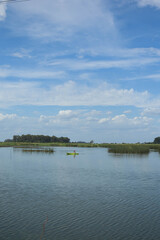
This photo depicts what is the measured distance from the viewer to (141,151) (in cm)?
8012

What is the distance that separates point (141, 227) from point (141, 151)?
6734 centimetres

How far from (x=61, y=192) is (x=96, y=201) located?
4.33 metres

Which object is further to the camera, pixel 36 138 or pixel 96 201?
pixel 36 138

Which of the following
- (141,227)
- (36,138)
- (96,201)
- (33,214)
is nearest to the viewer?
(141,227)

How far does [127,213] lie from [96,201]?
357 cm

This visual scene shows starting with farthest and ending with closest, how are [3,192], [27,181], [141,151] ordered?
[141,151] < [27,181] < [3,192]

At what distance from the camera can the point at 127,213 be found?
1744 centimetres

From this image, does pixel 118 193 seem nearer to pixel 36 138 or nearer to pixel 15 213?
pixel 15 213

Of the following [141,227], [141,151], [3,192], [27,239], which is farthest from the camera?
[141,151]

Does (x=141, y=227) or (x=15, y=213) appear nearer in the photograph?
(x=141, y=227)

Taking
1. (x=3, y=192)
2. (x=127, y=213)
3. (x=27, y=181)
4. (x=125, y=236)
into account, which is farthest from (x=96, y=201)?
(x=27, y=181)

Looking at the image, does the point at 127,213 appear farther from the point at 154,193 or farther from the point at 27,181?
the point at 27,181

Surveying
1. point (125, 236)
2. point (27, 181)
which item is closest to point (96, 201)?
point (125, 236)

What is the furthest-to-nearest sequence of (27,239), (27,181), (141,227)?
1. (27,181)
2. (141,227)
3. (27,239)
